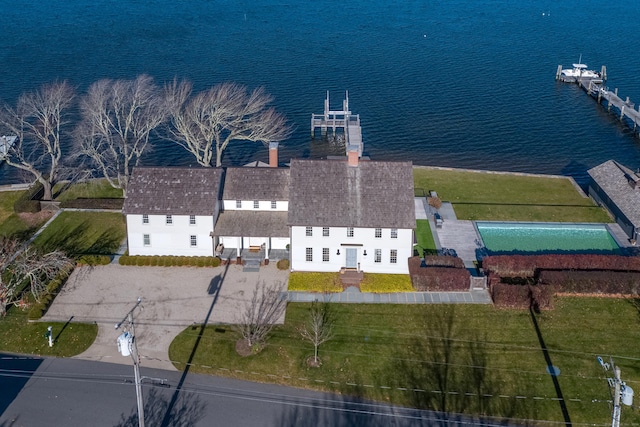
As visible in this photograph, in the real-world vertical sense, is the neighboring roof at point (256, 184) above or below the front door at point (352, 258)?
above

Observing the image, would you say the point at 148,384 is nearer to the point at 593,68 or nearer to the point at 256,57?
the point at 256,57

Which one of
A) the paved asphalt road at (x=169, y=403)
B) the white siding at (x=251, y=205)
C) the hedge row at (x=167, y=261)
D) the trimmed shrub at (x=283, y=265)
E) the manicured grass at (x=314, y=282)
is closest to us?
the paved asphalt road at (x=169, y=403)

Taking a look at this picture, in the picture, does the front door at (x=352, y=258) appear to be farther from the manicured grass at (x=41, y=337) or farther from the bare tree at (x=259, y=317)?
the manicured grass at (x=41, y=337)

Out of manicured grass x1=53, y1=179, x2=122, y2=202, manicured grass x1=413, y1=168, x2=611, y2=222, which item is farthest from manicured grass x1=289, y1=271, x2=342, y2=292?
manicured grass x1=53, y1=179, x2=122, y2=202

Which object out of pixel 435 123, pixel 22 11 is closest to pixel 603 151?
pixel 435 123

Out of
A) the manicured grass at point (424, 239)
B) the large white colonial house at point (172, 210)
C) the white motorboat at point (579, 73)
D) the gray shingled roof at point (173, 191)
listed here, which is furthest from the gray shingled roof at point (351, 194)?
the white motorboat at point (579, 73)

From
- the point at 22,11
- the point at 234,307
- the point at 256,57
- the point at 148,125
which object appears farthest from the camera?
the point at 22,11
